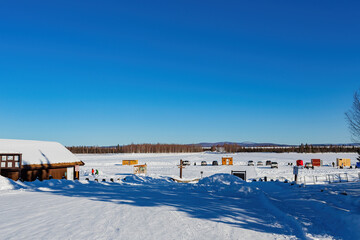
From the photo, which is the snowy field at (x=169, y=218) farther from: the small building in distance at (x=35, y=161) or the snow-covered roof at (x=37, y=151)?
the snow-covered roof at (x=37, y=151)

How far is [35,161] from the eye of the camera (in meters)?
24.8

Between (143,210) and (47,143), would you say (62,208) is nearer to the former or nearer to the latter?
(143,210)

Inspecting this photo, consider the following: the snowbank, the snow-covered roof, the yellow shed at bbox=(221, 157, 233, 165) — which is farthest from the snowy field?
the yellow shed at bbox=(221, 157, 233, 165)

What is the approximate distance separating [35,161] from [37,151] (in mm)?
2195

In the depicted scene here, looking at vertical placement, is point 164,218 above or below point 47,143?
below

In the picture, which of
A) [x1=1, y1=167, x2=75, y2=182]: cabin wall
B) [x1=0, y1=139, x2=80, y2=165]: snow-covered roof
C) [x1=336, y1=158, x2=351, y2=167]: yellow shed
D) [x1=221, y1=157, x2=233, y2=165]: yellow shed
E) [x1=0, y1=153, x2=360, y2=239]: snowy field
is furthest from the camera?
[x1=221, y1=157, x2=233, y2=165]: yellow shed

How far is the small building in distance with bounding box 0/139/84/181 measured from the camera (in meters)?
23.0

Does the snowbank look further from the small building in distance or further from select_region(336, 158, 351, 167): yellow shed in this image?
select_region(336, 158, 351, 167): yellow shed

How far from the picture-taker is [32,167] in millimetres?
24078

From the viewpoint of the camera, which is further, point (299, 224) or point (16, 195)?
point (16, 195)

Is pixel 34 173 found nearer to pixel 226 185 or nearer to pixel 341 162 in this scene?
pixel 226 185

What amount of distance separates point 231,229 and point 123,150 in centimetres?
18399

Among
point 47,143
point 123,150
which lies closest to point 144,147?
point 123,150

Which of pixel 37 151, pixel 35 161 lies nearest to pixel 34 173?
pixel 35 161
